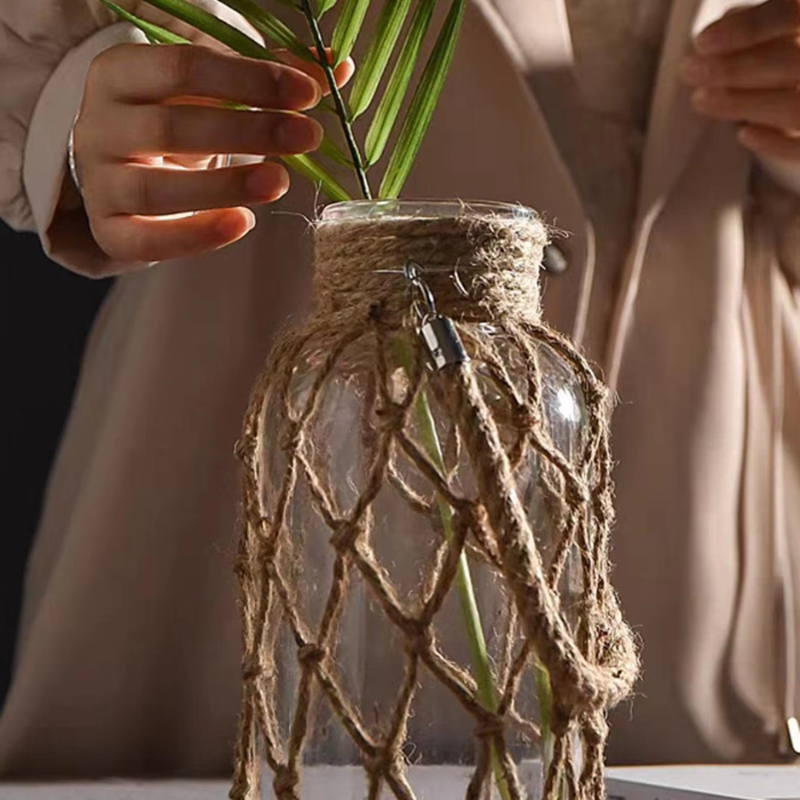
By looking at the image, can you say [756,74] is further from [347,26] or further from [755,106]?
[347,26]

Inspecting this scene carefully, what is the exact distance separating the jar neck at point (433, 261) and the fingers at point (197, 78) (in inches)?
2.2

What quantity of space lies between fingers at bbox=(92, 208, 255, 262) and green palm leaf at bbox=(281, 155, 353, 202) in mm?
39

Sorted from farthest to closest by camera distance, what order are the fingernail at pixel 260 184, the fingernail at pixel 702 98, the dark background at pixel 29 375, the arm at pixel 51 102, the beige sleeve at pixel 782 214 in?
the dark background at pixel 29 375, the beige sleeve at pixel 782 214, the fingernail at pixel 702 98, the arm at pixel 51 102, the fingernail at pixel 260 184

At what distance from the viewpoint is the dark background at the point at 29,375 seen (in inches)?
45.4

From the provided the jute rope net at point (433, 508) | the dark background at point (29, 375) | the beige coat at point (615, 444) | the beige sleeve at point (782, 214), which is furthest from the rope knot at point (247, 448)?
the dark background at point (29, 375)

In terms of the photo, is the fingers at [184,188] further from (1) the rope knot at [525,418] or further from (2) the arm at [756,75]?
(2) the arm at [756,75]

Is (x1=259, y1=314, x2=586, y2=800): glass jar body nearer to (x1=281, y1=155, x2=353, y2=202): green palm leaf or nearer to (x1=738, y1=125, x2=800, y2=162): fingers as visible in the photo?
(x1=281, y1=155, x2=353, y2=202): green palm leaf

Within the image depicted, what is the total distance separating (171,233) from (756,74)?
14.5 inches

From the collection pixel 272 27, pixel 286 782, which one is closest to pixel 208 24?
pixel 272 27

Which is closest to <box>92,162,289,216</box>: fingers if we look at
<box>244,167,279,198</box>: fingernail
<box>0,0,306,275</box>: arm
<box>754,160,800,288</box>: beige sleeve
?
<box>244,167,279,198</box>: fingernail

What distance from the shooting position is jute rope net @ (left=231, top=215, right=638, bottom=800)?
1.27 feet

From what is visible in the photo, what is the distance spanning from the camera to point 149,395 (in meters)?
0.88

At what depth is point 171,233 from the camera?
21.3 inches

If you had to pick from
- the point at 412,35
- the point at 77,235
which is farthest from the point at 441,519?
the point at 77,235
